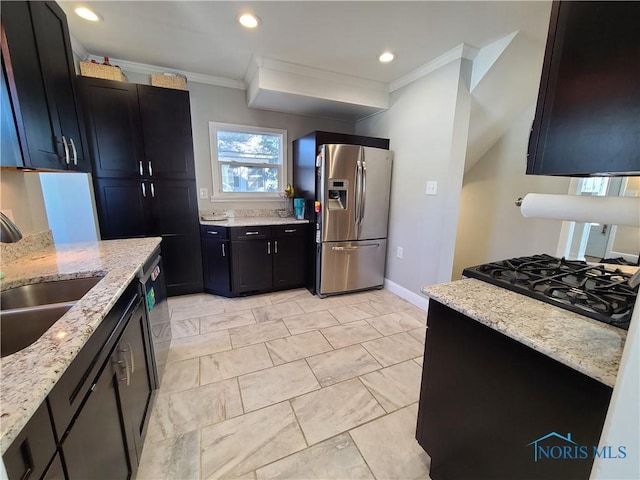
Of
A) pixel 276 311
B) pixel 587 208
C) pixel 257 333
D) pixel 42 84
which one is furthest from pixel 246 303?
pixel 587 208

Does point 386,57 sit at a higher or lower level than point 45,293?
higher

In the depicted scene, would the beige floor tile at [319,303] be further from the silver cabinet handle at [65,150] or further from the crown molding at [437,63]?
the crown molding at [437,63]

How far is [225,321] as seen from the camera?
8.33 feet

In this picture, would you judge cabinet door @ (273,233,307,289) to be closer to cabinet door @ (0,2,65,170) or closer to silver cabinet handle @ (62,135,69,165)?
silver cabinet handle @ (62,135,69,165)

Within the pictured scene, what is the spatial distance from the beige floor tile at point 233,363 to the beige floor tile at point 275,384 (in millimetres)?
76

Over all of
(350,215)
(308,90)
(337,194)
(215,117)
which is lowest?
(350,215)

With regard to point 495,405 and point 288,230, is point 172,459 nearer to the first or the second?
point 495,405

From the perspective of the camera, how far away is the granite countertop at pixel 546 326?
662mm

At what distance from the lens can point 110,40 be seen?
2.29 m

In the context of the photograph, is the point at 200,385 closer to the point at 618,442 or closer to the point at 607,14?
the point at 618,442

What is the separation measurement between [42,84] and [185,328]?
1918 millimetres

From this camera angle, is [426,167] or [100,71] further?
[426,167]

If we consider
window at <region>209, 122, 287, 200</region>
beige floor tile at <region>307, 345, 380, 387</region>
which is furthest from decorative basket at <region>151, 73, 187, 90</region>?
beige floor tile at <region>307, 345, 380, 387</region>

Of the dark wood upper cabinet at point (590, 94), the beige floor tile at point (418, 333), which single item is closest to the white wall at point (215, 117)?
the beige floor tile at point (418, 333)
